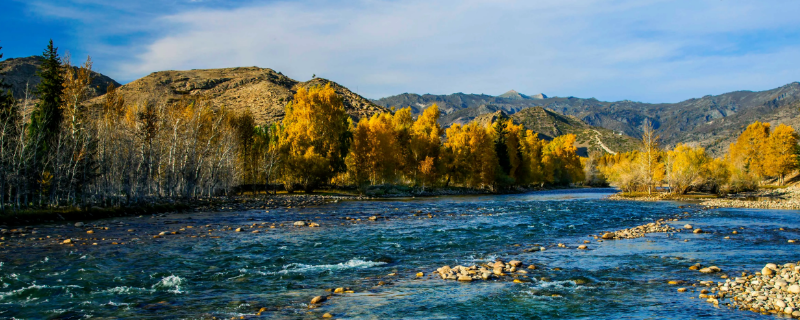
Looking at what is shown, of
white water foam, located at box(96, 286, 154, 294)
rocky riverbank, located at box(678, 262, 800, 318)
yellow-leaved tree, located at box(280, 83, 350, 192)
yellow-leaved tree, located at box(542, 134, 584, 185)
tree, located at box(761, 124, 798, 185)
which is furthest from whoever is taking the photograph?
yellow-leaved tree, located at box(542, 134, 584, 185)

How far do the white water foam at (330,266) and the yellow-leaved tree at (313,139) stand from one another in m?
38.2

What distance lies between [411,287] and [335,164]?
4617cm

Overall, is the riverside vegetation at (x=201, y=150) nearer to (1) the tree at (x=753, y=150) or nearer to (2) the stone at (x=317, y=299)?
(2) the stone at (x=317, y=299)

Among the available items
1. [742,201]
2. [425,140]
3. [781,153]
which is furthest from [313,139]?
[781,153]

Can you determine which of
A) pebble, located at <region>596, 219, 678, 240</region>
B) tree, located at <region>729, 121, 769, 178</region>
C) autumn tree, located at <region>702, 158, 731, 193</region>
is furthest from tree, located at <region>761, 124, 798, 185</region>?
pebble, located at <region>596, 219, 678, 240</region>

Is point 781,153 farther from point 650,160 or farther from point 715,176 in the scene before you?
point 650,160

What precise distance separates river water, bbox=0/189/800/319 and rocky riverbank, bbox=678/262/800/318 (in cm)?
57

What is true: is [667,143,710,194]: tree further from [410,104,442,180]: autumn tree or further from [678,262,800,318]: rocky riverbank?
[678,262,800,318]: rocky riverbank

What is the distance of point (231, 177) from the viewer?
53969 millimetres

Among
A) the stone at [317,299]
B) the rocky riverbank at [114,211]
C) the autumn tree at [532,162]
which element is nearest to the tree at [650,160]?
the autumn tree at [532,162]

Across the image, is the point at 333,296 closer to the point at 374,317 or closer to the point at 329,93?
the point at 374,317

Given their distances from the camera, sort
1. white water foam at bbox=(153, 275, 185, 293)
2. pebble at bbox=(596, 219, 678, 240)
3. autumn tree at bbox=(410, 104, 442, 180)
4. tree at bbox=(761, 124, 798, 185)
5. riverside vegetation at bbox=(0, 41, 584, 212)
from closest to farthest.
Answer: white water foam at bbox=(153, 275, 185, 293)
pebble at bbox=(596, 219, 678, 240)
riverside vegetation at bbox=(0, 41, 584, 212)
autumn tree at bbox=(410, 104, 442, 180)
tree at bbox=(761, 124, 798, 185)

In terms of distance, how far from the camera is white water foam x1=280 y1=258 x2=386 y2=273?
587 inches

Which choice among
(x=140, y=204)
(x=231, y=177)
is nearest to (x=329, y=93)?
(x=231, y=177)
